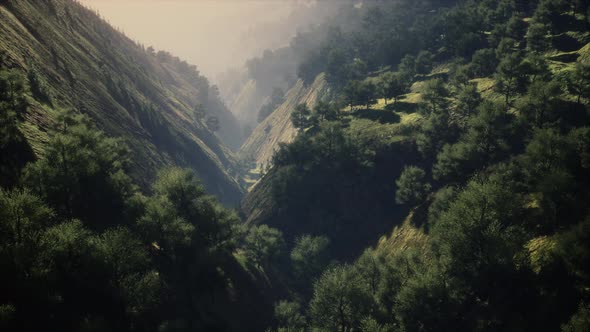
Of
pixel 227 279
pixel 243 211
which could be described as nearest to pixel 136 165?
pixel 243 211

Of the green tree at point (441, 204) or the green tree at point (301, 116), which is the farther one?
the green tree at point (301, 116)

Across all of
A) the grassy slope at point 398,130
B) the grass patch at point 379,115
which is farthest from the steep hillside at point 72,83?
the grass patch at point 379,115

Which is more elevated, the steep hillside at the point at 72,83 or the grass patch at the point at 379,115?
the steep hillside at the point at 72,83

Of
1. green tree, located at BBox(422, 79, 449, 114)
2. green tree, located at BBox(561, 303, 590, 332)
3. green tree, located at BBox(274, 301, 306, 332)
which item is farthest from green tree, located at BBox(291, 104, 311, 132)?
green tree, located at BBox(561, 303, 590, 332)

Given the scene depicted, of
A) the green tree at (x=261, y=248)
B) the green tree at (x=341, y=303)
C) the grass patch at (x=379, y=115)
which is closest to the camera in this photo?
the green tree at (x=341, y=303)

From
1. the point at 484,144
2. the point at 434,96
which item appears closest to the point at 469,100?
the point at 434,96

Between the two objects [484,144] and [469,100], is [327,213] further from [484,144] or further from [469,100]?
[469,100]

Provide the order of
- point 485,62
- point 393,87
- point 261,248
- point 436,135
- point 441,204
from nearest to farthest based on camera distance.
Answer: point 441,204, point 261,248, point 436,135, point 485,62, point 393,87

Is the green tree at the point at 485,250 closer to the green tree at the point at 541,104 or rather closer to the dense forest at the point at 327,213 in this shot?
the dense forest at the point at 327,213

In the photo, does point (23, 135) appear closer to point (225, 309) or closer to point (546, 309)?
point (225, 309)
